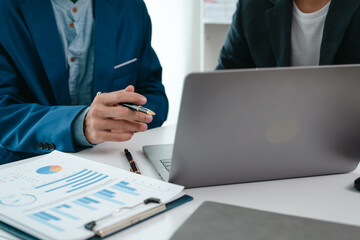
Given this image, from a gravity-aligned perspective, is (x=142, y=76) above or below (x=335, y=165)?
above

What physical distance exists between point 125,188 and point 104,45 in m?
0.69

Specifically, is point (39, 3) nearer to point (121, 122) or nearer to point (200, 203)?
point (121, 122)

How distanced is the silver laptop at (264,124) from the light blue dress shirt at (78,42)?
594 mm

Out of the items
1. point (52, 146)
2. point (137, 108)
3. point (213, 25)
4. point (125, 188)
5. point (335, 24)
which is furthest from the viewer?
point (213, 25)

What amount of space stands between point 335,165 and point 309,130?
132mm

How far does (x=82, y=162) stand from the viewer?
709mm

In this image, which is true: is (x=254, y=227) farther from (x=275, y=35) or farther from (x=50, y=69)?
(x=275, y=35)

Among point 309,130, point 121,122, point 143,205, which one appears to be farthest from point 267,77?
point 121,122

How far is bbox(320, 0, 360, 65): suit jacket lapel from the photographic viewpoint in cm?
118

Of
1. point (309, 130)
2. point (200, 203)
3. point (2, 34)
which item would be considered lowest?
point (200, 203)

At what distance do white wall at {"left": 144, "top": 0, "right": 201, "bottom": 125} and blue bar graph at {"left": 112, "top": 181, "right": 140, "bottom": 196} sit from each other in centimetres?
201

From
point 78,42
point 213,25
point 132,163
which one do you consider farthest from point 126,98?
point 213,25

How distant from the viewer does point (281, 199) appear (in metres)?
0.62

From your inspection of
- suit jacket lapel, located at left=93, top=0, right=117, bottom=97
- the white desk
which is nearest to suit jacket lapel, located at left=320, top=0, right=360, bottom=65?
the white desk
